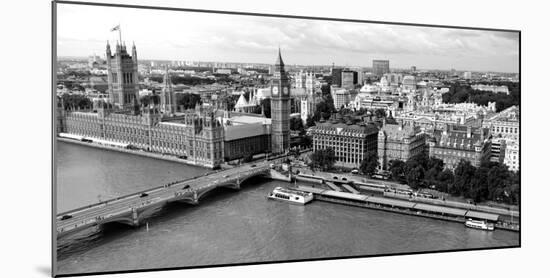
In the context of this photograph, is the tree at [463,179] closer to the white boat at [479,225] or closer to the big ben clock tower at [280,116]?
the white boat at [479,225]

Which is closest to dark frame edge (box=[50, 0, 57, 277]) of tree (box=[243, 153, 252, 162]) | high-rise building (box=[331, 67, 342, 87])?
high-rise building (box=[331, 67, 342, 87])

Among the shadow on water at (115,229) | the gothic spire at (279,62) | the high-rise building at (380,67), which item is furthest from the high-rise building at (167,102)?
the high-rise building at (380,67)

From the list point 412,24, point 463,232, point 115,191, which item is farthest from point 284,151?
point 412,24

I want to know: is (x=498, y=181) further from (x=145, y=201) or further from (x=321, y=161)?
(x=145, y=201)

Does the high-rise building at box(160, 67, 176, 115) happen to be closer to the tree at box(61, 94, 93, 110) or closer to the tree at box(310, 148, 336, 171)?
the tree at box(61, 94, 93, 110)

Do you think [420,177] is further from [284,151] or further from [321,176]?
[284,151]
